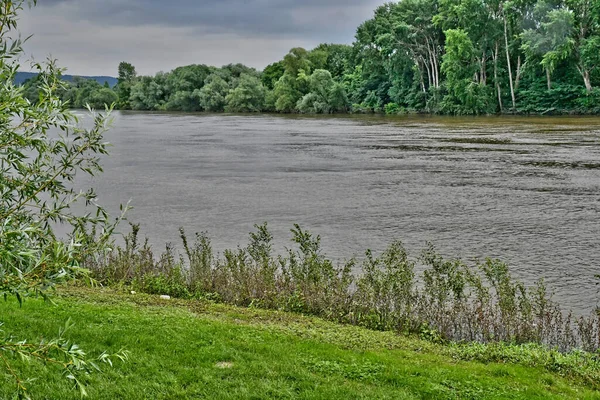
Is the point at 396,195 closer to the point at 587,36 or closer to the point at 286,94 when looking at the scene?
the point at 587,36

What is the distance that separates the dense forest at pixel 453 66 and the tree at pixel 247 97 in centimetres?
18

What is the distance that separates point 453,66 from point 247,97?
4331 cm

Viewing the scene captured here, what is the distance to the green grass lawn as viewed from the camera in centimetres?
645

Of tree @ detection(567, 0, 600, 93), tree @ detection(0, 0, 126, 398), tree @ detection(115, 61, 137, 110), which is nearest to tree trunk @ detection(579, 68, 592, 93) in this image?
tree @ detection(567, 0, 600, 93)

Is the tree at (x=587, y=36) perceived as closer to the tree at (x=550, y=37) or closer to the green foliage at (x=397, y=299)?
the tree at (x=550, y=37)

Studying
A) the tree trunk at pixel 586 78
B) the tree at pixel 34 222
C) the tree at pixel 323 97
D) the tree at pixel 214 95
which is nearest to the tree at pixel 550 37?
the tree trunk at pixel 586 78

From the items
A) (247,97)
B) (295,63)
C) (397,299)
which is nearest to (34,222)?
(397,299)

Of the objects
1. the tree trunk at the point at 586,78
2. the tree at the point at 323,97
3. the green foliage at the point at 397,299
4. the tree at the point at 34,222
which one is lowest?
the green foliage at the point at 397,299

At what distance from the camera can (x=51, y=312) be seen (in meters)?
8.95

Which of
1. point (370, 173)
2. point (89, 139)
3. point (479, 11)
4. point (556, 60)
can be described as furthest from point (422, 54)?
point (89, 139)

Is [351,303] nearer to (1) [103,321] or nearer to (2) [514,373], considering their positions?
(2) [514,373]

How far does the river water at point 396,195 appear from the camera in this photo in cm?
1617

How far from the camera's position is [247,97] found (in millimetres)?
108062

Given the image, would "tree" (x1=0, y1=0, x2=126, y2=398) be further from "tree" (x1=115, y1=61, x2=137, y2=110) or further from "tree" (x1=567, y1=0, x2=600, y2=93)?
"tree" (x1=115, y1=61, x2=137, y2=110)
